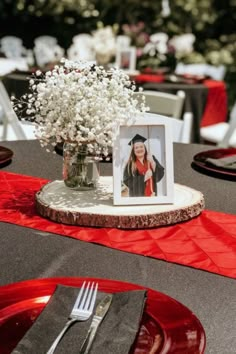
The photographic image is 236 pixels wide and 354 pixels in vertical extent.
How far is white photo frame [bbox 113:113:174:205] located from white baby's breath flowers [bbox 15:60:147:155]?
0.13 feet

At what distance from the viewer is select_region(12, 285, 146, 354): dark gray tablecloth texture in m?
0.92

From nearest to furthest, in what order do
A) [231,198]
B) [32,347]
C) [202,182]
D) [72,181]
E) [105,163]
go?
[32,347], [72,181], [231,198], [202,182], [105,163]

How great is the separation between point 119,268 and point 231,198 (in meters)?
0.58

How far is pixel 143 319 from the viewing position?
1007 millimetres

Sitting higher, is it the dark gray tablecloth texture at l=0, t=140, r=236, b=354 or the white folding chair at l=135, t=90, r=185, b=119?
the white folding chair at l=135, t=90, r=185, b=119

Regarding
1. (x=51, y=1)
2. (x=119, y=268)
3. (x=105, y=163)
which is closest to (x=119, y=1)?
(x=51, y=1)

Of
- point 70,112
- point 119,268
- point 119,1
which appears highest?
point 119,1

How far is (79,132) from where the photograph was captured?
145 centimetres

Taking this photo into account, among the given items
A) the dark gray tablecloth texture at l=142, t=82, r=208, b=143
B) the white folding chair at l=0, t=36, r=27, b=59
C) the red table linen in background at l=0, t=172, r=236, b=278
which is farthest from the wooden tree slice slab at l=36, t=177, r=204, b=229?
the white folding chair at l=0, t=36, r=27, b=59

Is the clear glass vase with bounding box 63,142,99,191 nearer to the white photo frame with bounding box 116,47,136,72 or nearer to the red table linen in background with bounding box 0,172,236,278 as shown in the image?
the red table linen in background with bounding box 0,172,236,278

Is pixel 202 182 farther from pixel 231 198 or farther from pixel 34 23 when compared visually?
pixel 34 23

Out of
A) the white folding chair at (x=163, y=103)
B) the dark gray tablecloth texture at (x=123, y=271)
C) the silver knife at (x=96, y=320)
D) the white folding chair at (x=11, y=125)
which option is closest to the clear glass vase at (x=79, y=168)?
the dark gray tablecloth texture at (x=123, y=271)

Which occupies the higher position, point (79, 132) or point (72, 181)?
point (79, 132)

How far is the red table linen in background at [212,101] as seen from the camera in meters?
4.98
